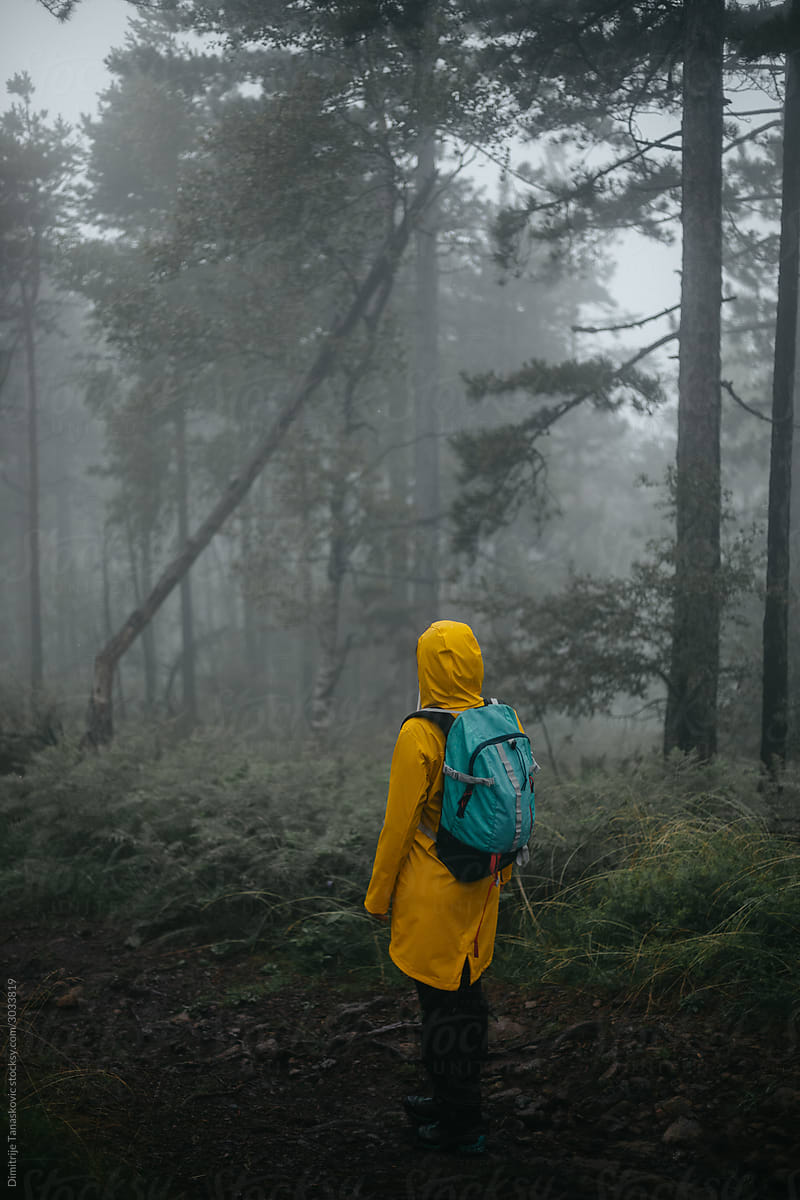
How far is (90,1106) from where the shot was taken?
4133mm

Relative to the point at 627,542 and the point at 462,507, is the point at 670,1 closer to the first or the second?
the point at 462,507

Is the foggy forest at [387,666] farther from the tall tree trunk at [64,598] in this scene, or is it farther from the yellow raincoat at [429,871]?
the tall tree trunk at [64,598]

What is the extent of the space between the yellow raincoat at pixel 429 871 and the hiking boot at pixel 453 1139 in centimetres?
65

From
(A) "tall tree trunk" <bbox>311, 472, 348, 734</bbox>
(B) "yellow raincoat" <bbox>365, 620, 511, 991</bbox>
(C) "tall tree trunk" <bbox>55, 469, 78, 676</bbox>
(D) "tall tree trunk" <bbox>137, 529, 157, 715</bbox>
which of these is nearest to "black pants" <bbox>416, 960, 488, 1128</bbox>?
(B) "yellow raincoat" <bbox>365, 620, 511, 991</bbox>

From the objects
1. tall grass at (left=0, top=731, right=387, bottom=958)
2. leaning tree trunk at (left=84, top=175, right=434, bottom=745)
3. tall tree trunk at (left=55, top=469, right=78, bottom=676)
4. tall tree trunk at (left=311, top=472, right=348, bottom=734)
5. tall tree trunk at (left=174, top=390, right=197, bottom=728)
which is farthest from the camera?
tall tree trunk at (left=55, top=469, right=78, bottom=676)

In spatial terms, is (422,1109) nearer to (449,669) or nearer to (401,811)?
(401,811)

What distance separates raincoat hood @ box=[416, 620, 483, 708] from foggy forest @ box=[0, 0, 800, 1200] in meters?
0.09

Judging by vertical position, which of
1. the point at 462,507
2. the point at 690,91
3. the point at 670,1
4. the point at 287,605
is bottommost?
the point at 287,605

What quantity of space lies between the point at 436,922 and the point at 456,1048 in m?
0.53

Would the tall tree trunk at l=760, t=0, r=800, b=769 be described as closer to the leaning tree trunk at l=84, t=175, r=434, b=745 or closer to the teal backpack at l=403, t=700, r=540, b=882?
the leaning tree trunk at l=84, t=175, r=434, b=745

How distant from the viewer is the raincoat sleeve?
378cm

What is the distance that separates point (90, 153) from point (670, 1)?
1474 cm

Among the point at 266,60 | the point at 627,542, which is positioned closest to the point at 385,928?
the point at 266,60

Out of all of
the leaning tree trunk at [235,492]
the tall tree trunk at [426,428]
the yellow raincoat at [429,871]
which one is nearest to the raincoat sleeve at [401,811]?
the yellow raincoat at [429,871]
